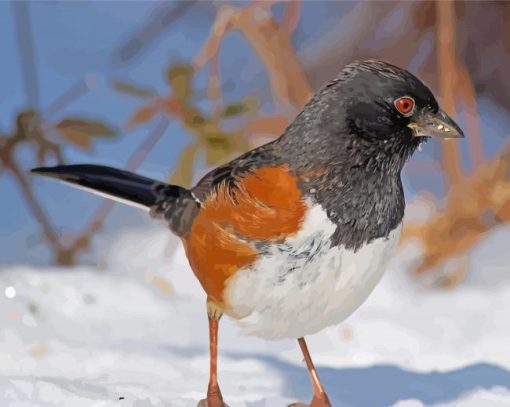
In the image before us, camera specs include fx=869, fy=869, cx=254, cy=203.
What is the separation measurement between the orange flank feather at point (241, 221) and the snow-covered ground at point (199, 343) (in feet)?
0.41

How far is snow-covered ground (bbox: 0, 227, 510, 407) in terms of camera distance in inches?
40.3

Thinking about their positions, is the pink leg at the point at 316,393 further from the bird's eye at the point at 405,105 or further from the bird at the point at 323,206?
the bird's eye at the point at 405,105

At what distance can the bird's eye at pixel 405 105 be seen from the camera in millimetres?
791

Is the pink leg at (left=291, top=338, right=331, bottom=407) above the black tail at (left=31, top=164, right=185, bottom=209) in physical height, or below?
below

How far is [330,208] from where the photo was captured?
789 mm

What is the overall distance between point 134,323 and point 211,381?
36 cm

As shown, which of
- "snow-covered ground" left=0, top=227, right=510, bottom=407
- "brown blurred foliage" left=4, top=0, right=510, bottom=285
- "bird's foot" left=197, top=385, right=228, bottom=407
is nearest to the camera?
"bird's foot" left=197, top=385, right=228, bottom=407

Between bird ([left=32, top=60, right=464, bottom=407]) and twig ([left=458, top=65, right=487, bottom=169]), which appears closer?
bird ([left=32, top=60, right=464, bottom=407])

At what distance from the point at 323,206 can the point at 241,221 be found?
3.2 inches

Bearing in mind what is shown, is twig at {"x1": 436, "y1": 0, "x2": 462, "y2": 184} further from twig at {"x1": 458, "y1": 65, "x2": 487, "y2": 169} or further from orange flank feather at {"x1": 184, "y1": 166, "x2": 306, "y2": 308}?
orange flank feather at {"x1": 184, "y1": 166, "x2": 306, "y2": 308}

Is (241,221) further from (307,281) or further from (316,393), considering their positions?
(316,393)

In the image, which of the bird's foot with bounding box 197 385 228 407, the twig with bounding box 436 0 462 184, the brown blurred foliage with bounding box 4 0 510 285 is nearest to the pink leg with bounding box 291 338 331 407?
the bird's foot with bounding box 197 385 228 407

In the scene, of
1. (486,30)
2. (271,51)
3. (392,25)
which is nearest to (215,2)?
(271,51)

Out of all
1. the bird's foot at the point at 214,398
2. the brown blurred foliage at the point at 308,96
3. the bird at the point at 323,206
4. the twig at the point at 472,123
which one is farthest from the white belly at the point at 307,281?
the twig at the point at 472,123
